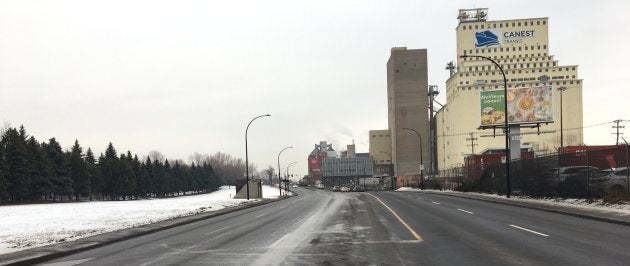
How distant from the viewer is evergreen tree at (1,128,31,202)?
65875mm

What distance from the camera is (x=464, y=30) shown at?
531ft

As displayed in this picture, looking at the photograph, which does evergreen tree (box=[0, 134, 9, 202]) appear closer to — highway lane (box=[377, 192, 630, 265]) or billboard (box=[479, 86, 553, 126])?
billboard (box=[479, 86, 553, 126])

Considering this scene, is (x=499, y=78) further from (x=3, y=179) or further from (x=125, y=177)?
(x=3, y=179)

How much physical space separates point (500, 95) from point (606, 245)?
4835 centimetres

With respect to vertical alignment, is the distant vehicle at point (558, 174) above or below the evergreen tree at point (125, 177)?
above

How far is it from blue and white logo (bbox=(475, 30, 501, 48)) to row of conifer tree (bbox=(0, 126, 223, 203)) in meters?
104

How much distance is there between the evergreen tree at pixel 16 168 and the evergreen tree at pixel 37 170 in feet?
5.44

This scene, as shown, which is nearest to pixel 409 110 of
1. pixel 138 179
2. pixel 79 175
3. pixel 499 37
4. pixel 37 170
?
pixel 499 37

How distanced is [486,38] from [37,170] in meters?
133

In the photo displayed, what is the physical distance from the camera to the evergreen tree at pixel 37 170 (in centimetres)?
6956

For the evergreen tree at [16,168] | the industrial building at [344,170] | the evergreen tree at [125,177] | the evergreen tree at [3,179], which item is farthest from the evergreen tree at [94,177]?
the industrial building at [344,170]

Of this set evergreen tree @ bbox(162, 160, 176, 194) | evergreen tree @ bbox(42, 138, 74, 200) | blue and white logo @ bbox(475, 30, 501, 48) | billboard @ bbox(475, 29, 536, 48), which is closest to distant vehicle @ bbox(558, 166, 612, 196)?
evergreen tree @ bbox(42, 138, 74, 200)

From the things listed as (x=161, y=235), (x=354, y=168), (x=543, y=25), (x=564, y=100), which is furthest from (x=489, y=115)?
(x=354, y=168)

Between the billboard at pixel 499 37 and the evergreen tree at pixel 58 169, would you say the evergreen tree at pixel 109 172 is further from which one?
the billboard at pixel 499 37
